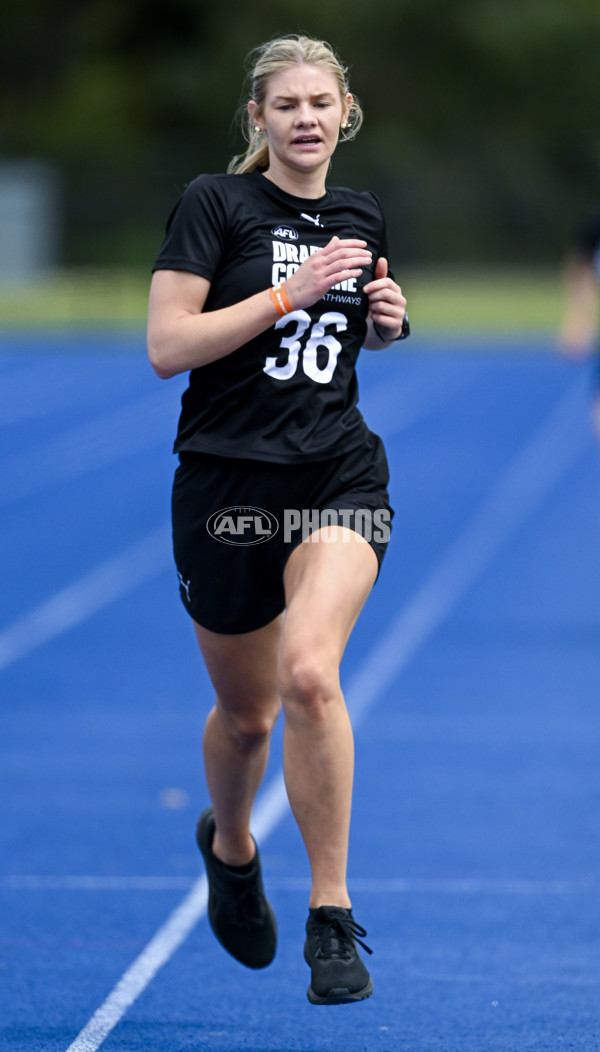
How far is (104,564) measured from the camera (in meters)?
11.4

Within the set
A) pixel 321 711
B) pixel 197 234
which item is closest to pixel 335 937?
pixel 321 711

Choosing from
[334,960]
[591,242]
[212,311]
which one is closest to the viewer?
[334,960]

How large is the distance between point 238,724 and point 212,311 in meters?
1.07

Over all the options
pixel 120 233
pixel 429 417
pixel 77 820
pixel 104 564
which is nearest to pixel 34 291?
pixel 120 233

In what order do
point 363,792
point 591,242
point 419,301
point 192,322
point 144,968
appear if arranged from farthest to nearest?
point 419,301
point 591,242
point 363,792
point 144,968
point 192,322

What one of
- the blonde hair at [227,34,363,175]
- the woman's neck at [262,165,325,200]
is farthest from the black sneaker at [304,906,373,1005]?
the blonde hair at [227,34,363,175]

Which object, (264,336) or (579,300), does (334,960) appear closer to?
(264,336)

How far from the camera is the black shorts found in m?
3.80

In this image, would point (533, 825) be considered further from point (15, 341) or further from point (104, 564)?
point (15, 341)

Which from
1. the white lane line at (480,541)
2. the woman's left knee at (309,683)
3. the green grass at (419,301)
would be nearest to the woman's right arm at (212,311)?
the woman's left knee at (309,683)

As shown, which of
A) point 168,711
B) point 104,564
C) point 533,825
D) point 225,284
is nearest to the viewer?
point 225,284

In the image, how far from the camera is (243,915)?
14.1ft

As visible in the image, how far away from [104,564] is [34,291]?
24.4 meters

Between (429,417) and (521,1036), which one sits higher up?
(429,417)
